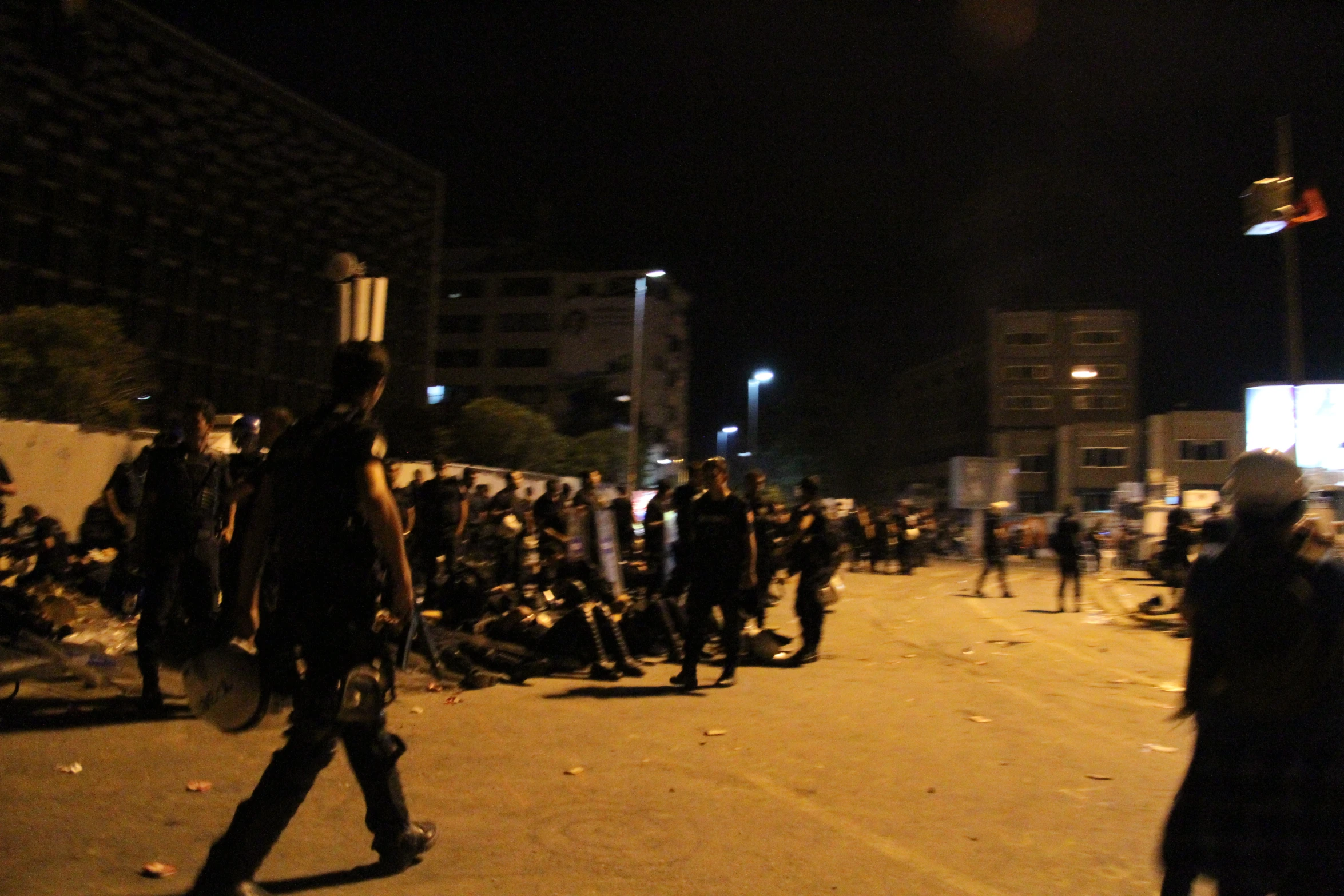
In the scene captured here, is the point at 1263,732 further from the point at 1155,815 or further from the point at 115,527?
the point at 115,527

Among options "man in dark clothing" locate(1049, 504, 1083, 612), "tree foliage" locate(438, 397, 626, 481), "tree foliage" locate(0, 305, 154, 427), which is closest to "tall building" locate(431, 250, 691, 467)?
"tree foliage" locate(438, 397, 626, 481)

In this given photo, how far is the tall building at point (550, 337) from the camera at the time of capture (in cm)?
8050

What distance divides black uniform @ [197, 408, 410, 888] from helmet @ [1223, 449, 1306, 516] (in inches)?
106

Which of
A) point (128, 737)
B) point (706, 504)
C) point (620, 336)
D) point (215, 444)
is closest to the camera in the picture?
point (128, 737)

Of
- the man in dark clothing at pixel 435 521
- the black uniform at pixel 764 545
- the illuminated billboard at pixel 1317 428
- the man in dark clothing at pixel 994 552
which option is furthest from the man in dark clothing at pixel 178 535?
the illuminated billboard at pixel 1317 428

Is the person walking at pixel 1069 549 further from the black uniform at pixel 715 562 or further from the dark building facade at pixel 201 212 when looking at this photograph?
the dark building facade at pixel 201 212

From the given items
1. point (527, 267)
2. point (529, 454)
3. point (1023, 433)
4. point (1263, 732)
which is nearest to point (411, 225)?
point (529, 454)

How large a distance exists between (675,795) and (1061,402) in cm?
6288

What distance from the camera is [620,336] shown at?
263 feet

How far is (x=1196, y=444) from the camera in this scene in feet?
182

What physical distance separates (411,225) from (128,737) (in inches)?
2074

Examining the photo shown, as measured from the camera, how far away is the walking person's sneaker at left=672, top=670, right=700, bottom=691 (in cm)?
843

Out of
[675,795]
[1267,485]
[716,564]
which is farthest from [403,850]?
[716,564]

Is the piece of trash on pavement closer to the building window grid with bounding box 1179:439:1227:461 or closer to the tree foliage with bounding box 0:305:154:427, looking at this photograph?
the tree foliage with bounding box 0:305:154:427
